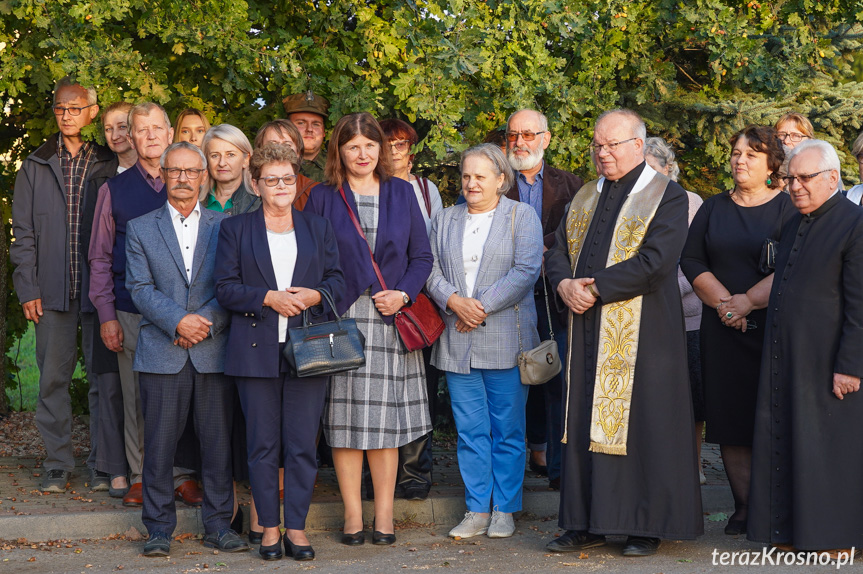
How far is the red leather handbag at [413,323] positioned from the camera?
597 centimetres

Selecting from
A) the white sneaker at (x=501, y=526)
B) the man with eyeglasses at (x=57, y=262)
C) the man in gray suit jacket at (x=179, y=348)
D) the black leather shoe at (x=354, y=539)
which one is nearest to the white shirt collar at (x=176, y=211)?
the man in gray suit jacket at (x=179, y=348)

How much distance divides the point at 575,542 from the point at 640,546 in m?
0.37

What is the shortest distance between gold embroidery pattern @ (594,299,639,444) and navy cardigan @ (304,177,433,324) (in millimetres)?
1144

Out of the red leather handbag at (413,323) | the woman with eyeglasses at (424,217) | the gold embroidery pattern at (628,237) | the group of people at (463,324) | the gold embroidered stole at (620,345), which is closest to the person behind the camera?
the group of people at (463,324)

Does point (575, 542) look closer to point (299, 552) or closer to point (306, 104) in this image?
point (299, 552)

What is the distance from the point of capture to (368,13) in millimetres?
7117

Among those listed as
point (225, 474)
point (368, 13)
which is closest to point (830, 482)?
point (225, 474)

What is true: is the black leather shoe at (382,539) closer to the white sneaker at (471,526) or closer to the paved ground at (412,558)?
the paved ground at (412,558)

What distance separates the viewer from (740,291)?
6.09m

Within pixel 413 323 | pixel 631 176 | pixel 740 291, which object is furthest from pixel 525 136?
pixel 740 291

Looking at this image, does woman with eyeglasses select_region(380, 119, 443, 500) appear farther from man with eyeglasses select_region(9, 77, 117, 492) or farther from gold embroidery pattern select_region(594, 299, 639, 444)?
man with eyeglasses select_region(9, 77, 117, 492)

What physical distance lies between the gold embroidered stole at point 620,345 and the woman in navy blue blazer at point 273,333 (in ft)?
4.91

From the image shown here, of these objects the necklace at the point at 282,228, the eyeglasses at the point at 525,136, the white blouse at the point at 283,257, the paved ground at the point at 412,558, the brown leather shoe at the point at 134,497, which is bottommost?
the paved ground at the point at 412,558

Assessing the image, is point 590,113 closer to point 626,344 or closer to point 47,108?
point 626,344
